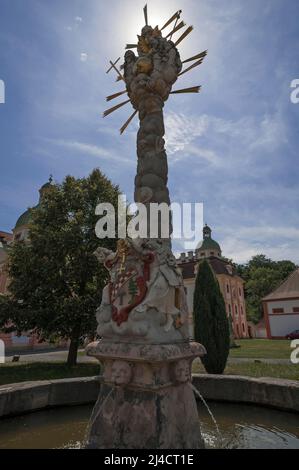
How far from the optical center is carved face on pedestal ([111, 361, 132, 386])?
13.1 ft

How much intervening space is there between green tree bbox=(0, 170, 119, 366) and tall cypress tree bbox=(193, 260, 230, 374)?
3.88m

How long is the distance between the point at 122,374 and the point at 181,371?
0.80 meters

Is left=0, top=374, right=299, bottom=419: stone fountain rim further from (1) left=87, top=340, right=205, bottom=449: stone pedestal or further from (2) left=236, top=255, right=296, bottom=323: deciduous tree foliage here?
(2) left=236, top=255, right=296, bottom=323: deciduous tree foliage

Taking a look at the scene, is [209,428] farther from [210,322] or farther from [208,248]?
[208,248]

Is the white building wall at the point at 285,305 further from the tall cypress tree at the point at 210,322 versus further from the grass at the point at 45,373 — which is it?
the grass at the point at 45,373

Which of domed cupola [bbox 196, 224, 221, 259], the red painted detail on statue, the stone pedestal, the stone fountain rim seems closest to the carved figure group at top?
the red painted detail on statue

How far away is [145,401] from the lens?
3.98 metres

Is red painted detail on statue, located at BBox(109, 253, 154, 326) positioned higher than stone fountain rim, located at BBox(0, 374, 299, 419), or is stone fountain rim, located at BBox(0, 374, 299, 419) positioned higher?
red painted detail on statue, located at BBox(109, 253, 154, 326)

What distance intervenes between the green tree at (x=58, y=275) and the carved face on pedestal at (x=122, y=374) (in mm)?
7745

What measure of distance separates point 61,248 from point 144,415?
30.3ft

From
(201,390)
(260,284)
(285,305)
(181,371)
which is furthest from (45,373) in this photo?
(260,284)

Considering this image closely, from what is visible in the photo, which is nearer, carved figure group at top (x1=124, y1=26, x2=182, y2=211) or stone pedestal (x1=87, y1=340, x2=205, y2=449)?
stone pedestal (x1=87, y1=340, x2=205, y2=449)
